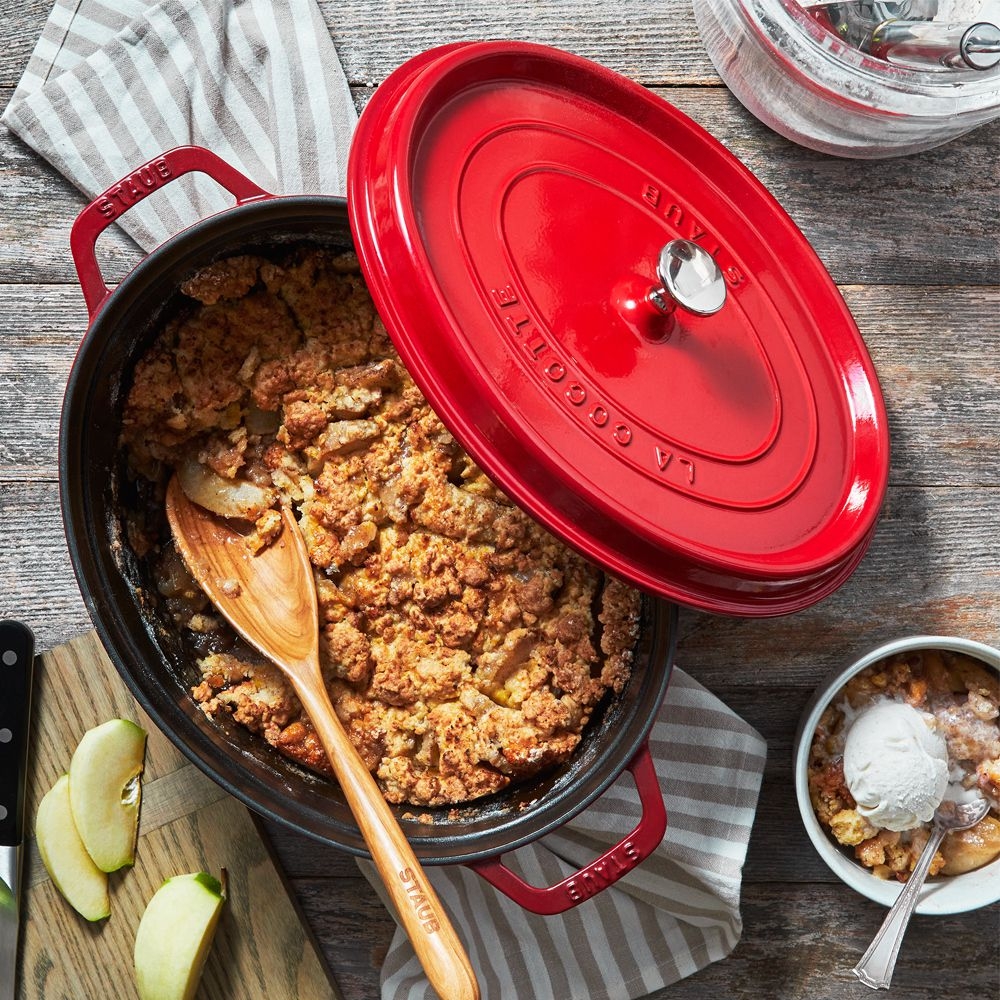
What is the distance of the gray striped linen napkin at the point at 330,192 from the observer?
1.41 m

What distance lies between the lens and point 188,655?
1305mm

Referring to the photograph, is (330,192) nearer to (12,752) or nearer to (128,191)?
(128,191)

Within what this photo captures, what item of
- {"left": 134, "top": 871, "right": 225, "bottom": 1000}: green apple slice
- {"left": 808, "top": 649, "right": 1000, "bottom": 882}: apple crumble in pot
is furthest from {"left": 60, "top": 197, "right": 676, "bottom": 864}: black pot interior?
{"left": 808, "top": 649, "right": 1000, "bottom": 882}: apple crumble in pot

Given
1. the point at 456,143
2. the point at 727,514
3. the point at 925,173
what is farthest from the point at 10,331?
the point at 925,173

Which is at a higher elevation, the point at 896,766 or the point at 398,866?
the point at 398,866

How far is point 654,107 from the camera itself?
1.16 m

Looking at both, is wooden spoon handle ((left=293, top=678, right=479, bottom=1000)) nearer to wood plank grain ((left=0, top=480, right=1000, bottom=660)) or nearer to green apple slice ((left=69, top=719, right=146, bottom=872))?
green apple slice ((left=69, top=719, right=146, bottom=872))

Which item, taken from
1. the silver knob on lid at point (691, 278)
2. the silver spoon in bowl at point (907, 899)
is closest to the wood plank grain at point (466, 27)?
the silver knob on lid at point (691, 278)

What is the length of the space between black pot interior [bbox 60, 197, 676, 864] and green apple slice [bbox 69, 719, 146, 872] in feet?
0.70

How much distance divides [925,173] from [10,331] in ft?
5.06

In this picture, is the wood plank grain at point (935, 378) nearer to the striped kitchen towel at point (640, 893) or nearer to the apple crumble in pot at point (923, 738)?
the apple crumble in pot at point (923, 738)

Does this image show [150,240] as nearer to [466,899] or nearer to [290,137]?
[290,137]

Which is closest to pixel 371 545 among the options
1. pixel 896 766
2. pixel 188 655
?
pixel 188 655

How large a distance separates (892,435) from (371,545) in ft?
2.94
